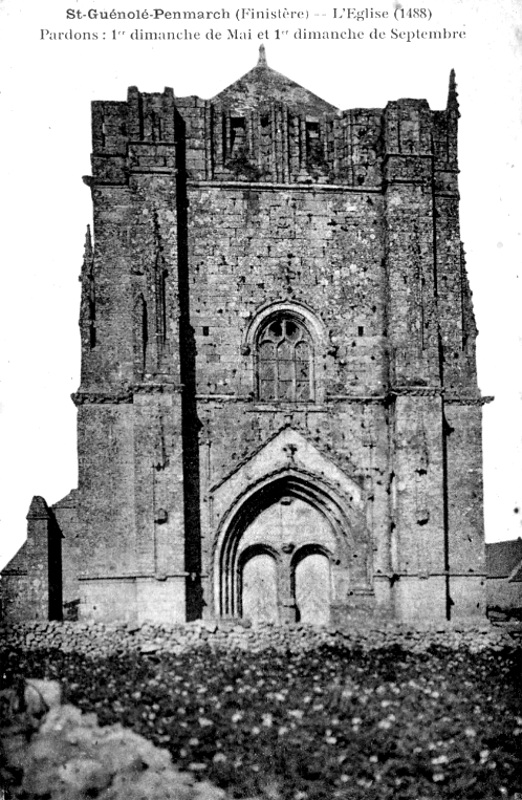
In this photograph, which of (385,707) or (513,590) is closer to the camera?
(385,707)

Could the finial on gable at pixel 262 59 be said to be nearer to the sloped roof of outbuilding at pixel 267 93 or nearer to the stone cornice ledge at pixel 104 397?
the sloped roof of outbuilding at pixel 267 93

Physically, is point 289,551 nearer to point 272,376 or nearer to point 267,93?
point 272,376

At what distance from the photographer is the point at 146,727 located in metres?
14.1

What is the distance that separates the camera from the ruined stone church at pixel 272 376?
21094 millimetres

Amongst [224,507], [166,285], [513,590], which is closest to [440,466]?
[224,507]

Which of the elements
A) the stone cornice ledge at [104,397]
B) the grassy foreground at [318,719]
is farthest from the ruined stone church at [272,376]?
the grassy foreground at [318,719]

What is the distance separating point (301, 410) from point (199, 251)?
3756 millimetres

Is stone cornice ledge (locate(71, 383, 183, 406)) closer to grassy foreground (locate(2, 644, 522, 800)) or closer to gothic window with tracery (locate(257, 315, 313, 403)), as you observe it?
gothic window with tracery (locate(257, 315, 313, 403))

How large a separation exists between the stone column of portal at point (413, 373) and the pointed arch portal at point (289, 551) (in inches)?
45.9

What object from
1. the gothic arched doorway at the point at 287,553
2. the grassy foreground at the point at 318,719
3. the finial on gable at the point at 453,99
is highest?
the finial on gable at the point at 453,99

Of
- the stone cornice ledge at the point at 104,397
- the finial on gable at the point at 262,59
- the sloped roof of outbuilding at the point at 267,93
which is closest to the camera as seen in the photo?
the stone cornice ledge at the point at 104,397

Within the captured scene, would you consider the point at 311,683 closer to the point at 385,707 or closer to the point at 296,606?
the point at 385,707

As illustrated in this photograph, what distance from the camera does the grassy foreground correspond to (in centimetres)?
1345

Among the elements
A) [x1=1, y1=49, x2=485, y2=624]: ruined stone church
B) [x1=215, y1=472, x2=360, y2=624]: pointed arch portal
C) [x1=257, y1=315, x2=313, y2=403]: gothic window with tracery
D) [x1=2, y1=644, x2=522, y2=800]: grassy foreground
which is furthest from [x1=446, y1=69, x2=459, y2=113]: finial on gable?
[x1=2, y1=644, x2=522, y2=800]: grassy foreground
